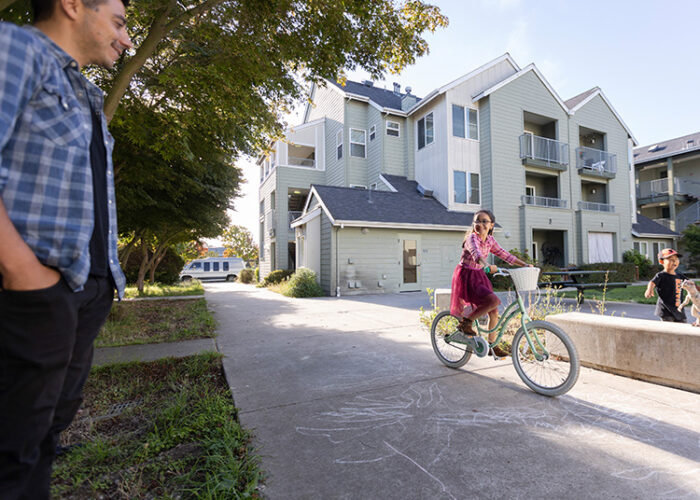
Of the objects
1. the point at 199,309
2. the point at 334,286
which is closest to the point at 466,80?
the point at 334,286

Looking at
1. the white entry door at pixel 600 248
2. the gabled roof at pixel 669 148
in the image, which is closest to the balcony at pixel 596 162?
the white entry door at pixel 600 248

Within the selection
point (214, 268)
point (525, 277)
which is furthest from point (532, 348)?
point (214, 268)

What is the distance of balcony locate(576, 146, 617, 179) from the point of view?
59.6 feet

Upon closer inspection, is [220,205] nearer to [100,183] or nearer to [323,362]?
[323,362]

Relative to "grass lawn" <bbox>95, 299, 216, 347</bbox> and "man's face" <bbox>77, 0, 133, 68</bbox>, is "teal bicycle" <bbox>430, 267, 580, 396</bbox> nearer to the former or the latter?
"man's face" <bbox>77, 0, 133, 68</bbox>

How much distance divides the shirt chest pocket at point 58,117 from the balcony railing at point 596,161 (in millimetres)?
21841

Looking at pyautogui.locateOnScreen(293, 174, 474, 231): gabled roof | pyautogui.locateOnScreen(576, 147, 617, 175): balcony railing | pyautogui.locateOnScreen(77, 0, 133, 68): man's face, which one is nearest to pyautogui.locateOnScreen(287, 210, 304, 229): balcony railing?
pyautogui.locateOnScreen(293, 174, 474, 231): gabled roof

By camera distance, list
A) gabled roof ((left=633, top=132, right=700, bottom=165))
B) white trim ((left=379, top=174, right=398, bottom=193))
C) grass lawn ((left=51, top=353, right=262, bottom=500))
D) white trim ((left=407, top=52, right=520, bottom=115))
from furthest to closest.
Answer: gabled roof ((left=633, top=132, right=700, bottom=165))
white trim ((left=379, top=174, right=398, bottom=193))
white trim ((left=407, top=52, right=520, bottom=115))
grass lawn ((left=51, top=353, right=262, bottom=500))

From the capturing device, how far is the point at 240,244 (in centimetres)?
4244

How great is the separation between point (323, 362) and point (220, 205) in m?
7.87

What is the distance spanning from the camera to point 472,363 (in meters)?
4.20

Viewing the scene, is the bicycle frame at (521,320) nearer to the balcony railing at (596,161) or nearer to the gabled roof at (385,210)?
the gabled roof at (385,210)

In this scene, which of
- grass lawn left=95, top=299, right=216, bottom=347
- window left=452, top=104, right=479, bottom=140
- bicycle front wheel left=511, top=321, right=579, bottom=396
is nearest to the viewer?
bicycle front wheel left=511, top=321, right=579, bottom=396

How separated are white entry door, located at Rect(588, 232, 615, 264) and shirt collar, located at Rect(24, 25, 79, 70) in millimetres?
21501
